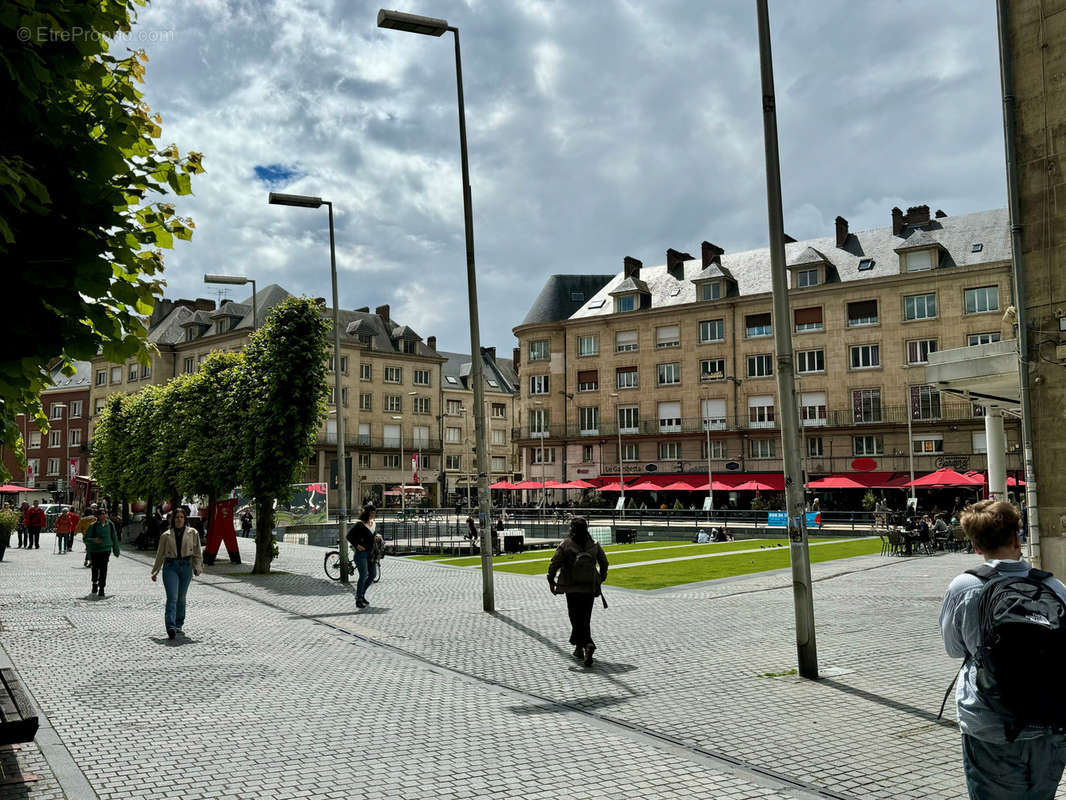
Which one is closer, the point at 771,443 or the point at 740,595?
the point at 740,595

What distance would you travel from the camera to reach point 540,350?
232ft

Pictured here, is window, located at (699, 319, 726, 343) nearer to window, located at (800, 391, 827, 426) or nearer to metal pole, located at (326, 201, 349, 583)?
window, located at (800, 391, 827, 426)

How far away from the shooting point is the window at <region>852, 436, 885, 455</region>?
54031 millimetres

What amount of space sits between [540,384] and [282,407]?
47035 millimetres

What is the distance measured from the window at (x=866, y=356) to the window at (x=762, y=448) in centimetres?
706

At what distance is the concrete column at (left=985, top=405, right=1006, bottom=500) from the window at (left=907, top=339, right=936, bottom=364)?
114 ft

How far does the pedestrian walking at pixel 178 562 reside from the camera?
40.3 ft

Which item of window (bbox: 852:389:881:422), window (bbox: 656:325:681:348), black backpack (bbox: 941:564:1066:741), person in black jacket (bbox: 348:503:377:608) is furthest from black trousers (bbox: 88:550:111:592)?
window (bbox: 656:325:681:348)

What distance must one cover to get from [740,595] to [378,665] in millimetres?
8359

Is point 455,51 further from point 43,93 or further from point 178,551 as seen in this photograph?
point 43,93

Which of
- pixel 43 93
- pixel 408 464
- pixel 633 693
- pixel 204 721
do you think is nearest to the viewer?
pixel 43 93

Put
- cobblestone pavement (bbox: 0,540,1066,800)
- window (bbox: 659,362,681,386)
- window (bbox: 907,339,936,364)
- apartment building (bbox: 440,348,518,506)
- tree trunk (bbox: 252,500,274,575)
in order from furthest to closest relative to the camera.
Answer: apartment building (bbox: 440,348,518,506)
window (bbox: 659,362,681,386)
window (bbox: 907,339,936,364)
tree trunk (bbox: 252,500,274,575)
cobblestone pavement (bbox: 0,540,1066,800)

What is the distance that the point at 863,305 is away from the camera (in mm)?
55781

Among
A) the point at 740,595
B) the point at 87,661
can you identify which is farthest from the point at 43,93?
the point at 740,595
